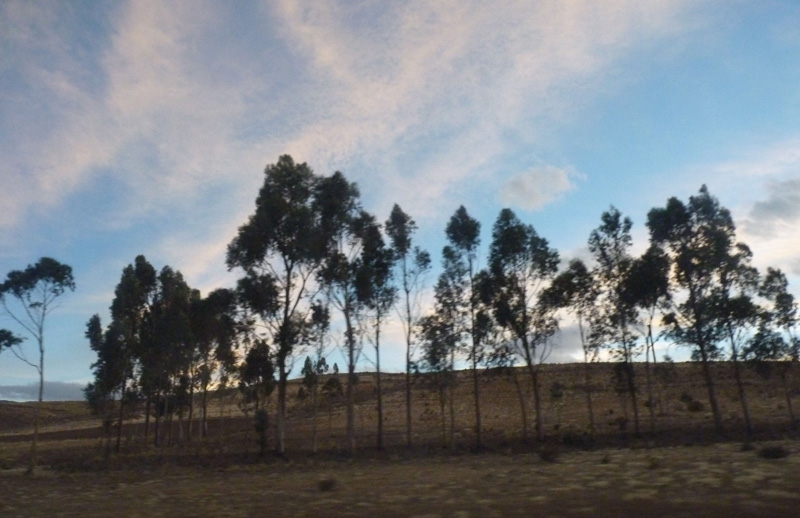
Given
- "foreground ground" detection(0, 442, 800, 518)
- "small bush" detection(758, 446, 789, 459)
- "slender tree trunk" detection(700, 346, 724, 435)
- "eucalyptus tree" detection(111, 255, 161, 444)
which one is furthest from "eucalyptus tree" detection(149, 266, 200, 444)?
"small bush" detection(758, 446, 789, 459)

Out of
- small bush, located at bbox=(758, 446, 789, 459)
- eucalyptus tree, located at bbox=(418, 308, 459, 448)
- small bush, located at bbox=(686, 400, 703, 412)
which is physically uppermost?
eucalyptus tree, located at bbox=(418, 308, 459, 448)

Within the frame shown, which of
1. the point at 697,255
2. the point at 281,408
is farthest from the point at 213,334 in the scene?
the point at 697,255

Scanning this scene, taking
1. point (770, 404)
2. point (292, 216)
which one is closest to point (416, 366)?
point (292, 216)

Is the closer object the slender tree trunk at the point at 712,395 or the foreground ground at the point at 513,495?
the foreground ground at the point at 513,495

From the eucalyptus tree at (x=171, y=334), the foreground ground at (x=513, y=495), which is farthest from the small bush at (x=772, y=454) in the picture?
the eucalyptus tree at (x=171, y=334)

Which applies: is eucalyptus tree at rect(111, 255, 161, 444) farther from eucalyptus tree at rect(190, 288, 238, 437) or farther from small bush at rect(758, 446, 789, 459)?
small bush at rect(758, 446, 789, 459)

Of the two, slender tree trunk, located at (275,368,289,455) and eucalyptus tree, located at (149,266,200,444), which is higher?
eucalyptus tree, located at (149,266,200,444)

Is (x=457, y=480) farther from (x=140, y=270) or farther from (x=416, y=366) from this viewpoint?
(x=140, y=270)

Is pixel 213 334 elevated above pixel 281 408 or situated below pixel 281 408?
above

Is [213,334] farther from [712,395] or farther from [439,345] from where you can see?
[712,395]

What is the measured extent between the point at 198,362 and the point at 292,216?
29695 millimetres

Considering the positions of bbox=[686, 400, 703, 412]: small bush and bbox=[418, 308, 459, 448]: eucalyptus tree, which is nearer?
bbox=[418, 308, 459, 448]: eucalyptus tree

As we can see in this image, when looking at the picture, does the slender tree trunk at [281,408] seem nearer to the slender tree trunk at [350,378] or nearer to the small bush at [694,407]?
the slender tree trunk at [350,378]

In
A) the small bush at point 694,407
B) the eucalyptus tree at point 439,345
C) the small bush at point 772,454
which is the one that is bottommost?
the small bush at point 694,407
